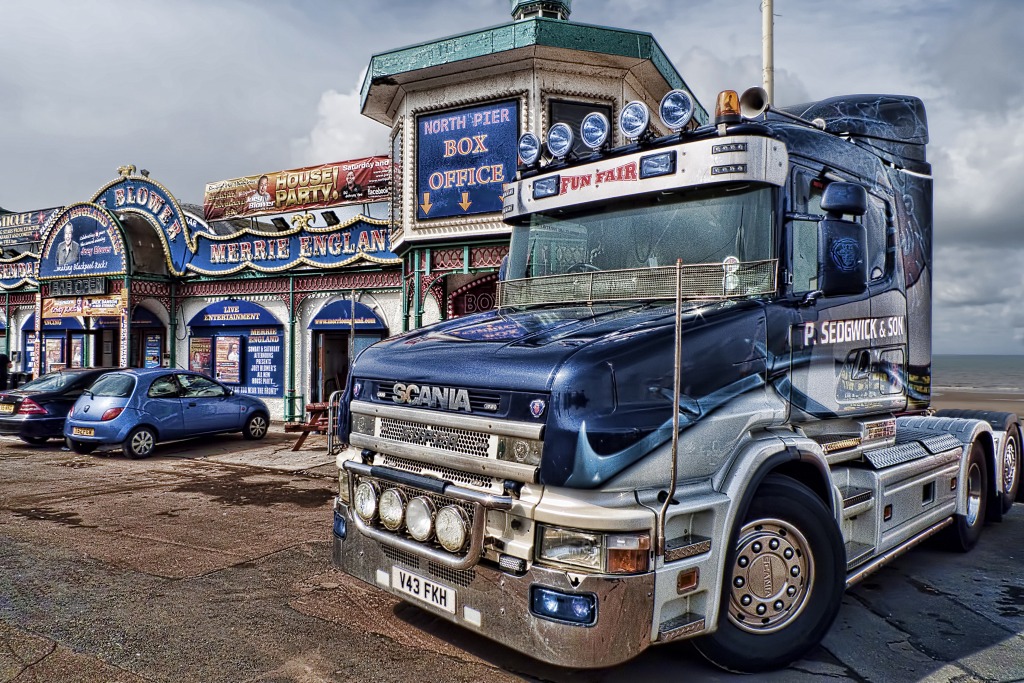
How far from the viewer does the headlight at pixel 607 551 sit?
9.88 feet

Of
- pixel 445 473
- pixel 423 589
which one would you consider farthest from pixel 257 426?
pixel 445 473

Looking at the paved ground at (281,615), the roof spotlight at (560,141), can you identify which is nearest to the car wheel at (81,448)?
the paved ground at (281,615)

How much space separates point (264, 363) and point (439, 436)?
581 inches

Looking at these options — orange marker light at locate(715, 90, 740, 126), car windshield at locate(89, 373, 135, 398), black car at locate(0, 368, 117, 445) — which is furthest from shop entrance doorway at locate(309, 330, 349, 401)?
orange marker light at locate(715, 90, 740, 126)

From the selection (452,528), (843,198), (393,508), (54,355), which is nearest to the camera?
(452,528)

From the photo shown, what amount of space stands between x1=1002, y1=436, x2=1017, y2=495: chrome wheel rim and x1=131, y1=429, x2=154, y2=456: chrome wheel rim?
1175 cm

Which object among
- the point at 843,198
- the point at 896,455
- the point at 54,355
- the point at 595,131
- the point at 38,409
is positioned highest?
the point at 595,131

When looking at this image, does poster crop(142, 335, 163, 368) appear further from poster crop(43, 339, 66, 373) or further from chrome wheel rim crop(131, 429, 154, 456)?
chrome wheel rim crop(131, 429, 154, 456)

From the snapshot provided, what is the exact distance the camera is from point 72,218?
61.2ft

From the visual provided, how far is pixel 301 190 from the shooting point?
2125 centimetres

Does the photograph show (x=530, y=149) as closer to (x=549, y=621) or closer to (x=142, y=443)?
(x=549, y=621)

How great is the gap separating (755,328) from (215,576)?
4259 millimetres

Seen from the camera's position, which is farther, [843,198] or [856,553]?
[856,553]

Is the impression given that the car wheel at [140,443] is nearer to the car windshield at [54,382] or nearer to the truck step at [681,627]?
the car windshield at [54,382]
